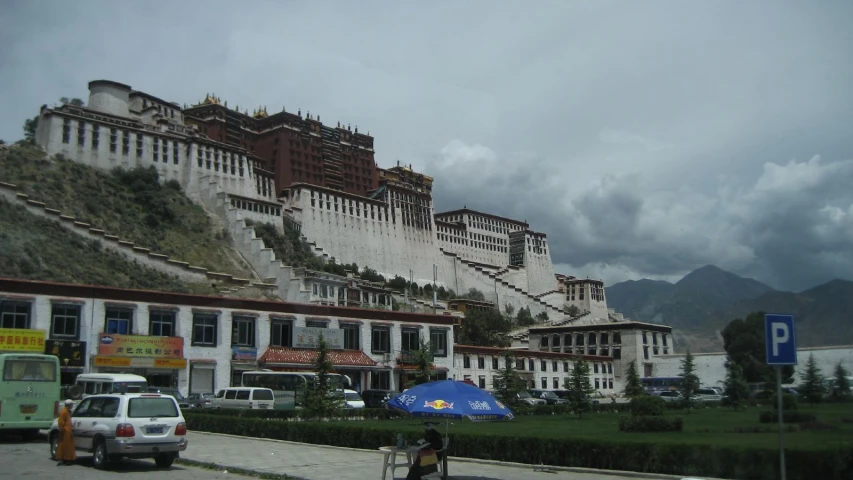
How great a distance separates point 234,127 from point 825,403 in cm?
10202

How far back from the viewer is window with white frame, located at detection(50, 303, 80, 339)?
1494 inches

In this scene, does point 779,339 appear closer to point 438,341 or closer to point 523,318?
point 438,341

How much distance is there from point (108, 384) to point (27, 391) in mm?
5487

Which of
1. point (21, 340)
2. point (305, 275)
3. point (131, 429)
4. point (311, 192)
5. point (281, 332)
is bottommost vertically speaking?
point (131, 429)

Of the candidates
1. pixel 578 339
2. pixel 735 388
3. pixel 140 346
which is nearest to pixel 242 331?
pixel 140 346

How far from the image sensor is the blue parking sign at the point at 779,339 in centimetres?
1112

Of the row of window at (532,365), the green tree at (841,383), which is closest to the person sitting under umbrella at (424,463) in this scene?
the green tree at (841,383)

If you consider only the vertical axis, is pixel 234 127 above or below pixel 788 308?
above

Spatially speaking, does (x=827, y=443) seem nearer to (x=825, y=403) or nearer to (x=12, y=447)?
(x=825, y=403)

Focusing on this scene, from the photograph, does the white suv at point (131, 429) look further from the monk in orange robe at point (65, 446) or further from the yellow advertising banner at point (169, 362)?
the yellow advertising banner at point (169, 362)

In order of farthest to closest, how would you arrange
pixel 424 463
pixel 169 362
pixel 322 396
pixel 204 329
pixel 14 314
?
pixel 204 329, pixel 169 362, pixel 14 314, pixel 322 396, pixel 424 463

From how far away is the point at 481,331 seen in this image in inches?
3497

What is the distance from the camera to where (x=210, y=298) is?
4331 centimetres

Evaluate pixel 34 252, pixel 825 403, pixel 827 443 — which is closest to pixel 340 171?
pixel 34 252
